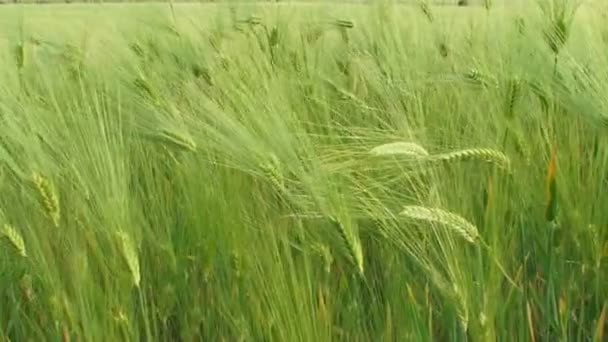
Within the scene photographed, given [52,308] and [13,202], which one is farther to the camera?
[13,202]

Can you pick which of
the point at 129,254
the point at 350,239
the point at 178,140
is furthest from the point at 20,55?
the point at 350,239

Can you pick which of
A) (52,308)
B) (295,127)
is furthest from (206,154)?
(52,308)

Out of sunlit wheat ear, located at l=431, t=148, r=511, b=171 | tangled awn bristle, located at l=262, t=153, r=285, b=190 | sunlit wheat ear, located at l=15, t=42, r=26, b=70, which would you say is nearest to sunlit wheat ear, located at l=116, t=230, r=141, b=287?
tangled awn bristle, located at l=262, t=153, r=285, b=190

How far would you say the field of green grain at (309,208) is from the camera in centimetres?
72

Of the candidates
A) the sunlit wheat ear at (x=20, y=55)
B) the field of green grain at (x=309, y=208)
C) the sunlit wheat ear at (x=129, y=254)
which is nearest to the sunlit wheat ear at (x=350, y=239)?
the field of green grain at (x=309, y=208)

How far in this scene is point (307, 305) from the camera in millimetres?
689

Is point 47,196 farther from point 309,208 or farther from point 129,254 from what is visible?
point 309,208

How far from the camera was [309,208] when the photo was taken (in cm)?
74

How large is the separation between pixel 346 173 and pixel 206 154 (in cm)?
20

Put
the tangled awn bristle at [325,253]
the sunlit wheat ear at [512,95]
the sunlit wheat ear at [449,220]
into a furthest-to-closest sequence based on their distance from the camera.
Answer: the sunlit wheat ear at [512,95], the tangled awn bristle at [325,253], the sunlit wheat ear at [449,220]

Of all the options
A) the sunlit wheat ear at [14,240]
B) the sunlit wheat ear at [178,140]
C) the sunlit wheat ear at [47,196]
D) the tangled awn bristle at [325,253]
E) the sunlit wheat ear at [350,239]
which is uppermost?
the sunlit wheat ear at [178,140]

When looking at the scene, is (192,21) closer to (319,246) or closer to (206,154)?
(206,154)

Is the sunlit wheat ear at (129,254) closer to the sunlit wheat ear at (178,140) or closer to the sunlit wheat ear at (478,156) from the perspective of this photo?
the sunlit wheat ear at (178,140)

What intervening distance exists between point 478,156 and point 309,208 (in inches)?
6.3
